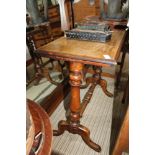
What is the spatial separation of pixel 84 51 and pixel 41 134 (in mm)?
670

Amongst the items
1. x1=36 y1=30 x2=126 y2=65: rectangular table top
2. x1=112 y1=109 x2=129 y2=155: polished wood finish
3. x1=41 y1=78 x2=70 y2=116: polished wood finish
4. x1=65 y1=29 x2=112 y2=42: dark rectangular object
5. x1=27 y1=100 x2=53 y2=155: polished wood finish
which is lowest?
x1=41 y1=78 x2=70 y2=116: polished wood finish

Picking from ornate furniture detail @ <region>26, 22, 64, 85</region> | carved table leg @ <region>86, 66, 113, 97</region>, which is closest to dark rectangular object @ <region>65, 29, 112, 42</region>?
ornate furniture detail @ <region>26, 22, 64, 85</region>

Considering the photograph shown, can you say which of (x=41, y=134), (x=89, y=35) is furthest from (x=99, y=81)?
(x=41, y=134)

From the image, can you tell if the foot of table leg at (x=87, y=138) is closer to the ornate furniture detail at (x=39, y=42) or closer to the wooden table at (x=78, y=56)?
the wooden table at (x=78, y=56)

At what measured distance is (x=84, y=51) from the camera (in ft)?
3.79

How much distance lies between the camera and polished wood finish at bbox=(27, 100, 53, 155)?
60 cm

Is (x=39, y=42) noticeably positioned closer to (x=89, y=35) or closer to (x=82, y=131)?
(x=89, y=35)

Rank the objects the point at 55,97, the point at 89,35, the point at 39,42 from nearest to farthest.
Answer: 1. the point at 89,35
2. the point at 39,42
3. the point at 55,97

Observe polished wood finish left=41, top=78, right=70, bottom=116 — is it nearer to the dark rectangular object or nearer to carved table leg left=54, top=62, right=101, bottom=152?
carved table leg left=54, top=62, right=101, bottom=152
